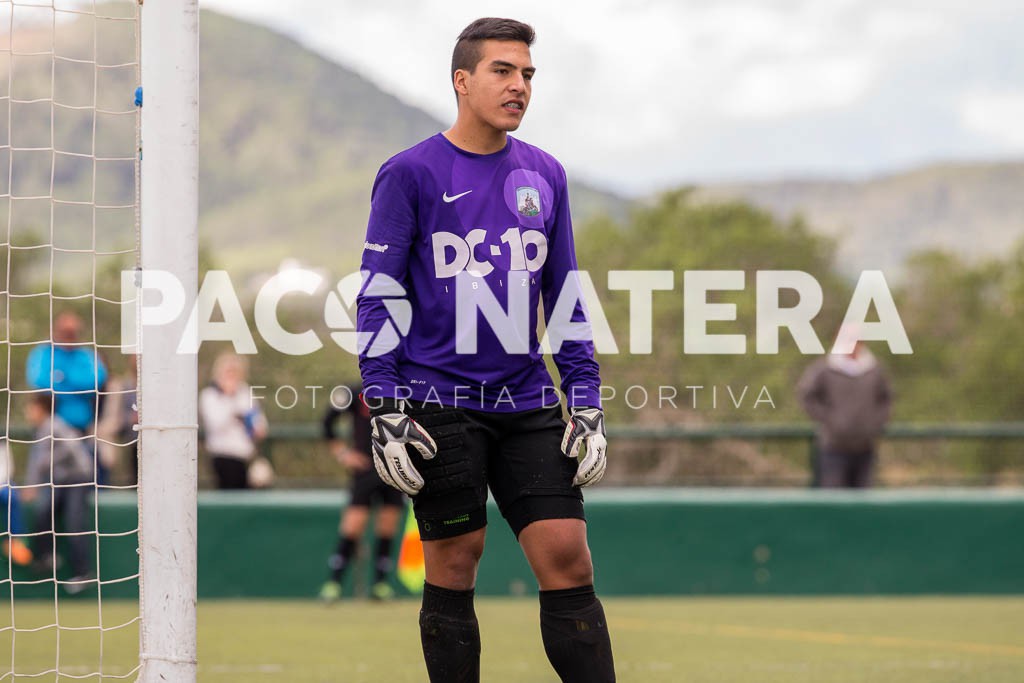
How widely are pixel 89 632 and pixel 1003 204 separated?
145 metres

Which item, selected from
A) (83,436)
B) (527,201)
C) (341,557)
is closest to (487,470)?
(527,201)

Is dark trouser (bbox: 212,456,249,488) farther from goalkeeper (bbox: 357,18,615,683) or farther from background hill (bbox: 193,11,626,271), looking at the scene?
background hill (bbox: 193,11,626,271)

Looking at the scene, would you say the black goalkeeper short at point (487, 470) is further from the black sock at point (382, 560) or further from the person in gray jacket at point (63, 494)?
the person in gray jacket at point (63, 494)

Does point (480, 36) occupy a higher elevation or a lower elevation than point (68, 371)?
higher

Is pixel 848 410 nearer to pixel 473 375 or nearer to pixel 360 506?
pixel 360 506

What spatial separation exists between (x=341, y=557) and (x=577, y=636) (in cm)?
603

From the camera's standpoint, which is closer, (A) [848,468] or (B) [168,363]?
(B) [168,363]

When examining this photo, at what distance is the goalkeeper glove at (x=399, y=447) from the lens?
152 inches

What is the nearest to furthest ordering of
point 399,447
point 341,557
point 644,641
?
point 399,447 < point 644,641 < point 341,557

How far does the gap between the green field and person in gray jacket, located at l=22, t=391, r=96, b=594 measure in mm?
345

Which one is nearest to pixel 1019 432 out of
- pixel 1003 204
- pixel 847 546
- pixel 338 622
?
pixel 847 546

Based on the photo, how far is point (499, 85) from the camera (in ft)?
13.1

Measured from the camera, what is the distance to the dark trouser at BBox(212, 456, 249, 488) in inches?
432

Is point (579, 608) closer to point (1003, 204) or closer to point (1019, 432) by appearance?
point (1019, 432)
